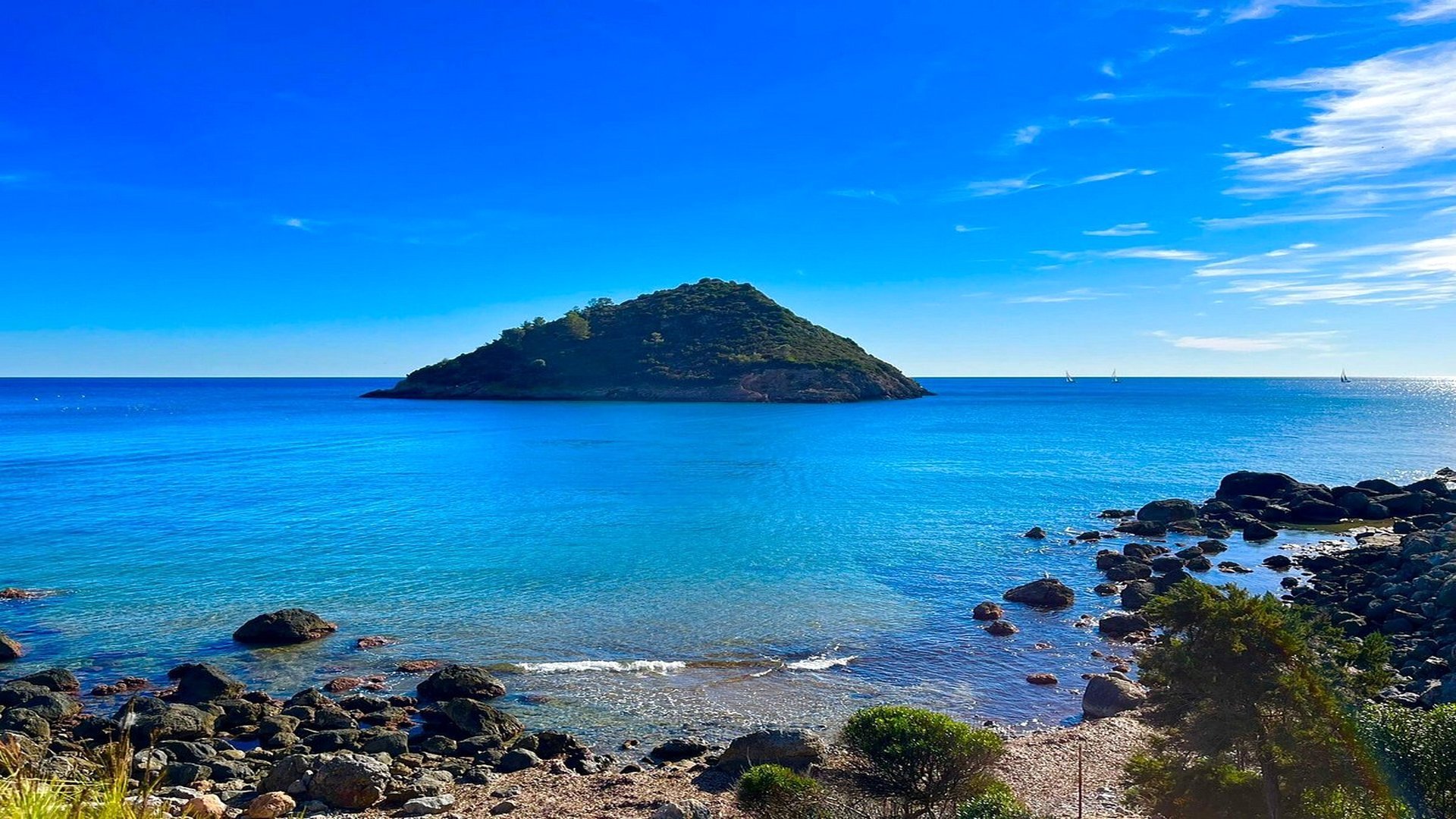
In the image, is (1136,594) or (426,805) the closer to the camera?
(426,805)

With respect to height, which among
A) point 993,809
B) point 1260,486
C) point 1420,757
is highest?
point 1420,757

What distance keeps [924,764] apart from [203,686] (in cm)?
1782

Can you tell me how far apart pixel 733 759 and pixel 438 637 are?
12428 millimetres

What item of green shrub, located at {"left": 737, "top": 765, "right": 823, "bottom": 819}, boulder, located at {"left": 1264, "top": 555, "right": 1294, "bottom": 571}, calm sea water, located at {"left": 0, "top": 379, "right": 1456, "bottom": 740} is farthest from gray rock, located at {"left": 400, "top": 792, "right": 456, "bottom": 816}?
boulder, located at {"left": 1264, "top": 555, "right": 1294, "bottom": 571}

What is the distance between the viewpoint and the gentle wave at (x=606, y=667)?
23.0 metres

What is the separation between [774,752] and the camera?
1686 cm

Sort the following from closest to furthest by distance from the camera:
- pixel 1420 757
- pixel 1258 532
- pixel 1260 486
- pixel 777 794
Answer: pixel 1420 757, pixel 777 794, pixel 1258 532, pixel 1260 486

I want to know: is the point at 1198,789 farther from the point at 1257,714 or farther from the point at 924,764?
the point at 924,764

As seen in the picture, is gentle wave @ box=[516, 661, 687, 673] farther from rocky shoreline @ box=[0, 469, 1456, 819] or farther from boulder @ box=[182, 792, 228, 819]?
boulder @ box=[182, 792, 228, 819]

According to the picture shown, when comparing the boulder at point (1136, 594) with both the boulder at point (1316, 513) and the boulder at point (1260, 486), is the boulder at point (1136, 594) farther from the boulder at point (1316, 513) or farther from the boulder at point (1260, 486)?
the boulder at point (1260, 486)

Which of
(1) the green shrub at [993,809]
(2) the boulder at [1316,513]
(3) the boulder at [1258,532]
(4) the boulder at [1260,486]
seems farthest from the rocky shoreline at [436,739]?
(4) the boulder at [1260,486]

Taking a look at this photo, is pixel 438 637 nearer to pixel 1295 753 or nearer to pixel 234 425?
pixel 1295 753

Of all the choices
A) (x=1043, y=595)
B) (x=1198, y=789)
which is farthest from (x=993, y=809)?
(x=1043, y=595)

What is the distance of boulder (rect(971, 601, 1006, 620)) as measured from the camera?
27.9m
